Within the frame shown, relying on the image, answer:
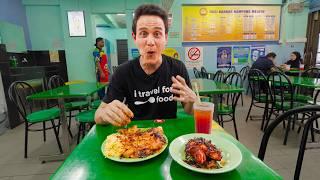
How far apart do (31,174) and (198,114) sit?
6.85 feet

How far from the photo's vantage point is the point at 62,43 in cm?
Answer: 534

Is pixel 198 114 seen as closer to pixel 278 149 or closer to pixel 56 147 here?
pixel 278 149

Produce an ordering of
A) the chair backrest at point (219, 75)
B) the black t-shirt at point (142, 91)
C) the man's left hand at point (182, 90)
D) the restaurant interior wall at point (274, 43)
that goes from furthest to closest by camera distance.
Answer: the restaurant interior wall at point (274, 43), the chair backrest at point (219, 75), the black t-shirt at point (142, 91), the man's left hand at point (182, 90)

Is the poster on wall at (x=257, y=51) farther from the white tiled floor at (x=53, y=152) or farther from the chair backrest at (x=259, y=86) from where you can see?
the white tiled floor at (x=53, y=152)

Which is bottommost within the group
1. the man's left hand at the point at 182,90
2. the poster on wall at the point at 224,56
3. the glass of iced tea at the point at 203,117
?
the glass of iced tea at the point at 203,117

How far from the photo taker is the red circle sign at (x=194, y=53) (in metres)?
5.63

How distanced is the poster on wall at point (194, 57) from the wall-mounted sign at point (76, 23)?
118 inches

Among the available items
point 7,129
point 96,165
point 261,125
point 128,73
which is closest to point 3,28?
point 7,129

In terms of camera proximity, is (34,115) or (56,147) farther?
(56,147)

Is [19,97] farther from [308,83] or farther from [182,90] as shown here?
[308,83]

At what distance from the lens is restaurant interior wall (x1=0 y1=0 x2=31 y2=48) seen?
4.27m

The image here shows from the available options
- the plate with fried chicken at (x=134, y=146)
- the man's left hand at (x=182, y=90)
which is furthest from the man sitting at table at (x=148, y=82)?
the plate with fried chicken at (x=134, y=146)

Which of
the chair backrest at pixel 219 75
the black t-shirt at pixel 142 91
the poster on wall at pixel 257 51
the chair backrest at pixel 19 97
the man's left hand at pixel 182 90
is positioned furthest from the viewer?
the poster on wall at pixel 257 51

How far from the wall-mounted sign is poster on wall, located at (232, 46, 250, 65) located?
4431mm
